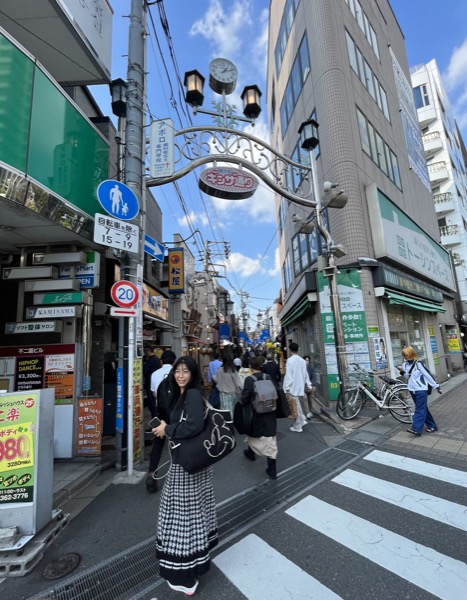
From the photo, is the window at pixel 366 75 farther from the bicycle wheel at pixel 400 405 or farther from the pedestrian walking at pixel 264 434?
the pedestrian walking at pixel 264 434

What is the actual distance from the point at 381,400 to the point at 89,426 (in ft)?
21.7

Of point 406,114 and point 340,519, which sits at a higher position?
point 406,114

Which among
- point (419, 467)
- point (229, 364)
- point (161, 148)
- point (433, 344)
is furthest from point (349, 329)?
point (433, 344)

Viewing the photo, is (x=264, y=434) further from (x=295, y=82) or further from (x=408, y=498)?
(x=295, y=82)

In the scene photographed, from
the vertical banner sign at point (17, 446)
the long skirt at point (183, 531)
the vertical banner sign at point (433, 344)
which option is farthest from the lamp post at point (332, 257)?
the vertical banner sign at point (433, 344)

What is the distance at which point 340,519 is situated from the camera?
335 cm

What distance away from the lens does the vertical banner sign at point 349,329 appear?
904 centimetres

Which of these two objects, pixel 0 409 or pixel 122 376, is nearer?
pixel 0 409

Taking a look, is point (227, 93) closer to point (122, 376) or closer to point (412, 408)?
point (122, 376)

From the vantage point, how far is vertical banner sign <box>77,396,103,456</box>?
17.7ft

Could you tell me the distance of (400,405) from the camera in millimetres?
7062

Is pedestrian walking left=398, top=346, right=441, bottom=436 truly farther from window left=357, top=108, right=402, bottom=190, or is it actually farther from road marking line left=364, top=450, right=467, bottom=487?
window left=357, top=108, right=402, bottom=190

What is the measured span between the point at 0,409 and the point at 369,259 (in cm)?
954

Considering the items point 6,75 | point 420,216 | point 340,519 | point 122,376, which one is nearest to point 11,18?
point 6,75
